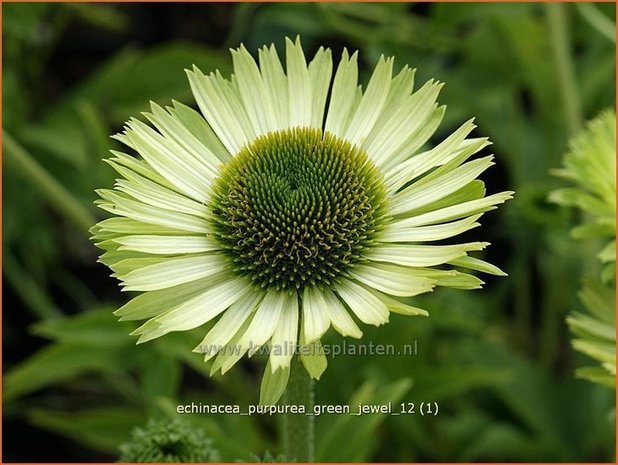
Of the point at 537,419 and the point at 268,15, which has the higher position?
the point at 268,15

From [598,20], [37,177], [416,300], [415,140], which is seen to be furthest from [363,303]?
[598,20]

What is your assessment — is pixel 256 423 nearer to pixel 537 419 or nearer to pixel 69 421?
pixel 69 421

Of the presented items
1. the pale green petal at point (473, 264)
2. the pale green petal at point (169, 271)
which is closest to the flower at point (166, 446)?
the pale green petal at point (169, 271)

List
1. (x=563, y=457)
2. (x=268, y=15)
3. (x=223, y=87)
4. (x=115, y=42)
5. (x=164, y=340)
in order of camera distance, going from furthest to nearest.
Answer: (x=115, y=42) < (x=268, y=15) < (x=563, y=457) < (x=164, y=340) < (x=223, y=87)

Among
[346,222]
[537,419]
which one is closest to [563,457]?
[537,419]

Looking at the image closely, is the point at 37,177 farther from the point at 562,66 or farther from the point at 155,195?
the point at 562,66

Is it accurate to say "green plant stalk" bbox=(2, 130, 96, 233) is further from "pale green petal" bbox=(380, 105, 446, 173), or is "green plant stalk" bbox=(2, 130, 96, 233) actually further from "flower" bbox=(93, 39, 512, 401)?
"pale green petal" bbox=(380, 105, 446, 173)
